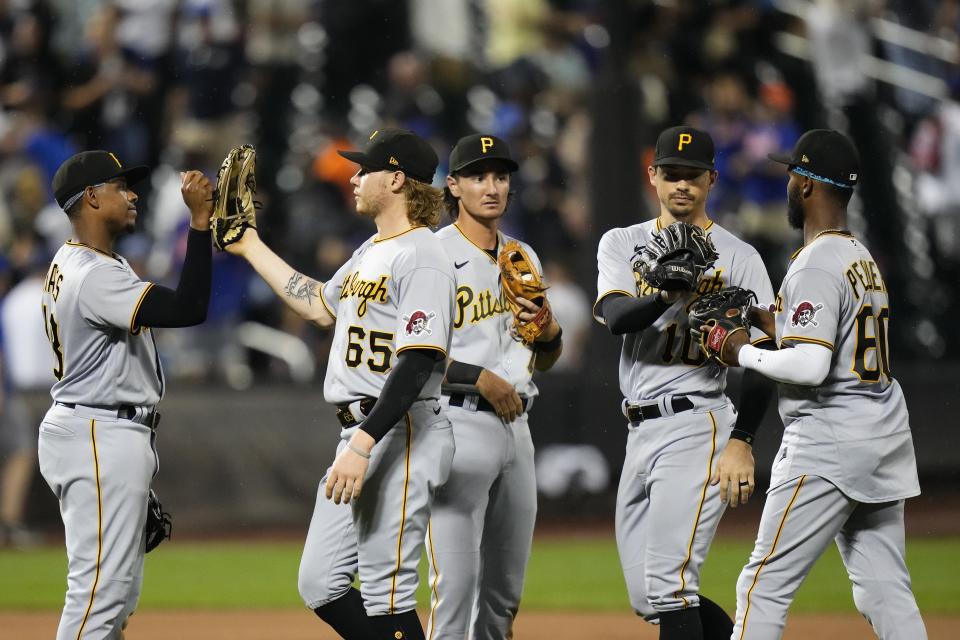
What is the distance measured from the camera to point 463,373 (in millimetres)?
4652

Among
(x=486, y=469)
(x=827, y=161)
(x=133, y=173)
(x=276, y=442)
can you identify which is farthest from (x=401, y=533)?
(x=276, y=442)

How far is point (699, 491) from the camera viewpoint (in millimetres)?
4488

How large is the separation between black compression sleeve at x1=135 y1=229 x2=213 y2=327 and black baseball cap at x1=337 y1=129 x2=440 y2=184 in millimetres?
589

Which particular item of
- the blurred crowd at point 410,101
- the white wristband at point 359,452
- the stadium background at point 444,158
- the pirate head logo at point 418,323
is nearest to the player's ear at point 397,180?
the pirate head logo at point 418,323

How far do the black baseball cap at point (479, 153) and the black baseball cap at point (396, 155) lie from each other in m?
0.57

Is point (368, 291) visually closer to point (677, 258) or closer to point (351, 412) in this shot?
point (351, 412)

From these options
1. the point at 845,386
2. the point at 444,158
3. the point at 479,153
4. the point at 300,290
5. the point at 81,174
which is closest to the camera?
the point at 845,386

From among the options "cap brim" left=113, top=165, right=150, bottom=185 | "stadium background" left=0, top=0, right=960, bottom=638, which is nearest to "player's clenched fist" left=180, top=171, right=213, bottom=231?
"cap brim" left=113, top=165, right=150, bottom=185

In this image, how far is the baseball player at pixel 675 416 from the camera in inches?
175

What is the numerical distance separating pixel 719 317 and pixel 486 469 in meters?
0.97

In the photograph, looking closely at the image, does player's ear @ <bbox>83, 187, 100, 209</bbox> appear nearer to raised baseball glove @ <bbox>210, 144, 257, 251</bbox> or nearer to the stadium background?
raised baseball glove @ <bbox>210, 144, 257, 251</bbox>

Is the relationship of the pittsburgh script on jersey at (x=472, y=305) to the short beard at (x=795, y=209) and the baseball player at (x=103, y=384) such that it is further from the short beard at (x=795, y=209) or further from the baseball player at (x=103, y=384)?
the short beard at (x=795, y=209)

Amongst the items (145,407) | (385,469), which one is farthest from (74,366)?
(385,469)

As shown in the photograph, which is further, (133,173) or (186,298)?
(133,173)
